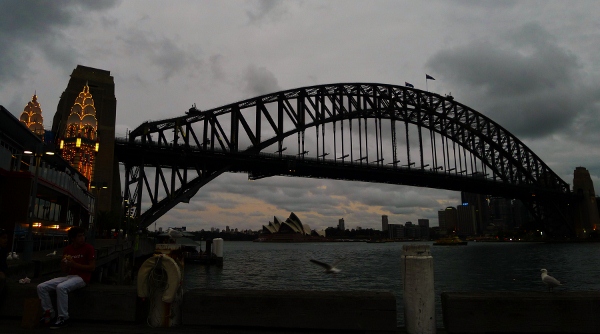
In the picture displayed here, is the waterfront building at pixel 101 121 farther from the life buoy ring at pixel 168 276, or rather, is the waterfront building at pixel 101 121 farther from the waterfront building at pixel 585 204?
the waterfront building at pixel 585 204

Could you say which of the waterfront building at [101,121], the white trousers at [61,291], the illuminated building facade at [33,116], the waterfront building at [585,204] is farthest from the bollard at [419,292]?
the waterfront building at [585,204]

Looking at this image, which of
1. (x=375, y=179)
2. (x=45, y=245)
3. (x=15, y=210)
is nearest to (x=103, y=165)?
(x=45, y=245)

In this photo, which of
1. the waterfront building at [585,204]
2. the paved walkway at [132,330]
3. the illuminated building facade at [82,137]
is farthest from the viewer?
the waterfront building at [585,204]

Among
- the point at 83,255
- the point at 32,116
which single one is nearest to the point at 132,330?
the point at 83,255

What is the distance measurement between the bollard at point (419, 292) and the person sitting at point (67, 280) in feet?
13.7

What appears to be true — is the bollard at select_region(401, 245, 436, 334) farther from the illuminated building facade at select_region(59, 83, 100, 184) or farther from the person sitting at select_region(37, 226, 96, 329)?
the illuminated building facade at select_region(59, 83, 100, 184)

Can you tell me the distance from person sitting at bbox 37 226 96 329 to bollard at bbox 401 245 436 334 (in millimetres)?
4181

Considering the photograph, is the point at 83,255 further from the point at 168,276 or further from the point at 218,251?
the point at 218,251

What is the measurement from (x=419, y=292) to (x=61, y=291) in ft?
14.5

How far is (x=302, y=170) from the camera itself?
213 feet

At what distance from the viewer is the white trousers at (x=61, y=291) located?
541 cm

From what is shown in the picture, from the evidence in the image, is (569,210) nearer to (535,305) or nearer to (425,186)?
(425,186)

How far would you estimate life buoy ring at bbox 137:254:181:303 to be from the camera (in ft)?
17.6

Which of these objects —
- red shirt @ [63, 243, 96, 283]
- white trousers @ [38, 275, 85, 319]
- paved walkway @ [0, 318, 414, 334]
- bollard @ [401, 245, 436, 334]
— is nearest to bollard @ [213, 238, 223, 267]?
red shirt @ [63, 243, 96, 283]
